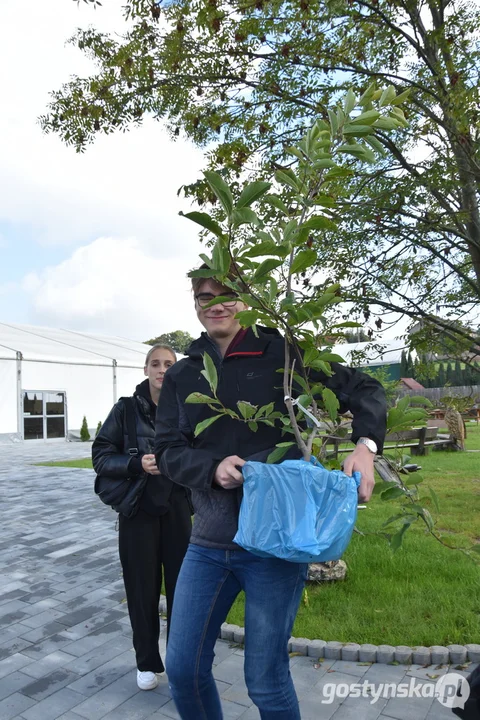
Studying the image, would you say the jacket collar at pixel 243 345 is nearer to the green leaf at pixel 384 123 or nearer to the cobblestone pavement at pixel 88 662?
the green leaf at pixel 384 123

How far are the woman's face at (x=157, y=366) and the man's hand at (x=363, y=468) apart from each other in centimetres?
173

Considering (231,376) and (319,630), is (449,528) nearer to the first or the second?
(319,630)

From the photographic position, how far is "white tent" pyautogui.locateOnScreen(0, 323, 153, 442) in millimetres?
23188

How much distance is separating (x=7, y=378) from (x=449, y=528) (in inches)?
783

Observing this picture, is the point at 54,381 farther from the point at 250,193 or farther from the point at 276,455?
the point at 250,193

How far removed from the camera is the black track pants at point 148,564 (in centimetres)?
332

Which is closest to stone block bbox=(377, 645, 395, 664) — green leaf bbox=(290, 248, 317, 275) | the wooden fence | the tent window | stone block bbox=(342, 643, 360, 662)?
stone block bbox=(342, 643, 360, 662)

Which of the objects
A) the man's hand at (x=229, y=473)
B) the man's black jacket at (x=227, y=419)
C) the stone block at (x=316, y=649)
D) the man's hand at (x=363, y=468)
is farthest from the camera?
the stone block at (x=316, y=649)

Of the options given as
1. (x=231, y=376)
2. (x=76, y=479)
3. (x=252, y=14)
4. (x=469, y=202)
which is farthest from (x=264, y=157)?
(x=76, y=479)

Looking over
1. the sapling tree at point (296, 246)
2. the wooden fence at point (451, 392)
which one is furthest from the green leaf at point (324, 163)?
the wooden fence at point (451, 392)

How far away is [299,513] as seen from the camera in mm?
1733

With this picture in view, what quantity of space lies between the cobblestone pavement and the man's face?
6.84 feet

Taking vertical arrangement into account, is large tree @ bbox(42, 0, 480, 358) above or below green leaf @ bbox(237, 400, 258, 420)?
above

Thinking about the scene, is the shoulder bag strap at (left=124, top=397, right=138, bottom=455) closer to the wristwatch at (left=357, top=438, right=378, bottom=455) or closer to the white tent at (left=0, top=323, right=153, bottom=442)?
the wristwatch at (left=357, top=438, right=378, bottom=455)
